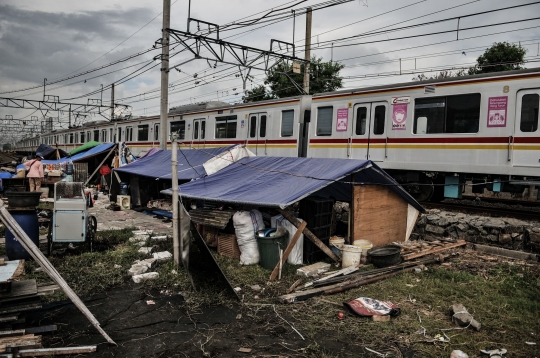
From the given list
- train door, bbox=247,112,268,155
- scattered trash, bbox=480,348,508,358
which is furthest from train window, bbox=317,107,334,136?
scattered trash, bbox=480,348,508,358

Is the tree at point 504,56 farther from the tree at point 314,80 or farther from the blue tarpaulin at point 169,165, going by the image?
the blue tarpaulin at point 169,165

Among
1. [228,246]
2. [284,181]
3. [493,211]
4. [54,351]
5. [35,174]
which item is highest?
[284,181]

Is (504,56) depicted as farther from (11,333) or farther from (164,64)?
(11,333)

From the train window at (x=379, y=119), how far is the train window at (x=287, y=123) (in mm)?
3340

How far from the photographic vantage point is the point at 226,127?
57.7 ft

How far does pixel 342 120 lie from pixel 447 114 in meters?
3.35

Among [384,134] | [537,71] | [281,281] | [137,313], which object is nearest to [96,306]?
[137,313]

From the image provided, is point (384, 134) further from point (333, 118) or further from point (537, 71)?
point (537, 71)

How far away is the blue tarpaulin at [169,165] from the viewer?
11078 millimetres

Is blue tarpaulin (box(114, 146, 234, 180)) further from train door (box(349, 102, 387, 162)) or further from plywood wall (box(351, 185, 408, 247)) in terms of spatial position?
plywood wall (box(351, 185, 408, 247))

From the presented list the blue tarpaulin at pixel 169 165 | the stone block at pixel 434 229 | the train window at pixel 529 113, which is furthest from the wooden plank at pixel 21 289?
the train window at pixel 529 113

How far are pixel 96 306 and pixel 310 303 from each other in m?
2.99

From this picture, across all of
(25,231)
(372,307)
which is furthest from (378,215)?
(25,231)

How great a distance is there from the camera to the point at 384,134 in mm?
12070
